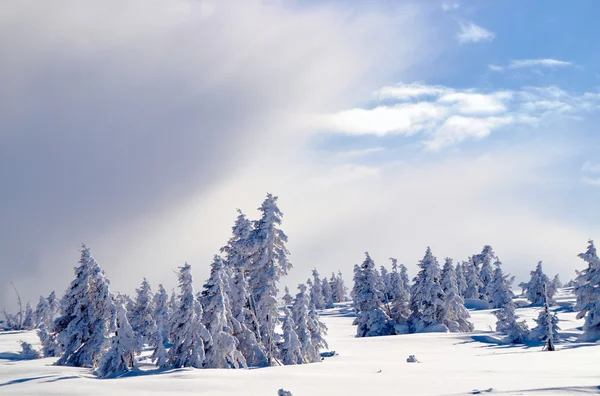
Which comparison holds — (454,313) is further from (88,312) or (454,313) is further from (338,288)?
(338,288)

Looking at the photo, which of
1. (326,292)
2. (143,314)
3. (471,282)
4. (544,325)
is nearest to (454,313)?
(544,325)

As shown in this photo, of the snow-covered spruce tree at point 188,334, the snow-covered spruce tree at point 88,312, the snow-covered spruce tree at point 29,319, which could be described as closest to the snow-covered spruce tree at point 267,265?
the snow-covered spruce tree at point 188,334

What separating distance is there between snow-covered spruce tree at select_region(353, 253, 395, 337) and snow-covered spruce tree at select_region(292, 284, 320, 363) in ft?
81.9

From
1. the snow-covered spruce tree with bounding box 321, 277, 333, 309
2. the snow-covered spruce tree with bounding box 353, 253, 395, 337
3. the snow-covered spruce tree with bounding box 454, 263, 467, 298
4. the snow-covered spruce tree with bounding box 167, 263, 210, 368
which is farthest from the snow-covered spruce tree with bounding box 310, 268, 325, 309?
the snow-covered spruce tree with bounding box 167, 263, 210, 368

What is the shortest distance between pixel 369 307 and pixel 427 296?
8.56 m

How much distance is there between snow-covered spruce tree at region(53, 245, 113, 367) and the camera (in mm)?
30453

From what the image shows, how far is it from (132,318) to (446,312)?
43505mm

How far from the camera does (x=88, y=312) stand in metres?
31.1

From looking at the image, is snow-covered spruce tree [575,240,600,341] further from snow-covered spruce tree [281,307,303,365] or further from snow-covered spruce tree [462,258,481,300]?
snow-covered spruce tree [462,258,481,300]

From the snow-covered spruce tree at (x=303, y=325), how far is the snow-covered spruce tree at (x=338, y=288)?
10675 centimetres

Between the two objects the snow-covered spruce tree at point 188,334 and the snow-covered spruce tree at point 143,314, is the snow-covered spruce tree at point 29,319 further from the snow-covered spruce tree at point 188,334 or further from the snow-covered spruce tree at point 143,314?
the snow-covered spruce tree at point 188,334

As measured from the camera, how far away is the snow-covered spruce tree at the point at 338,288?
14162 centimetres

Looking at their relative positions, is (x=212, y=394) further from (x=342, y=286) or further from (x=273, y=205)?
(x=342, y=286)

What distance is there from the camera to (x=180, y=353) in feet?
83.9
